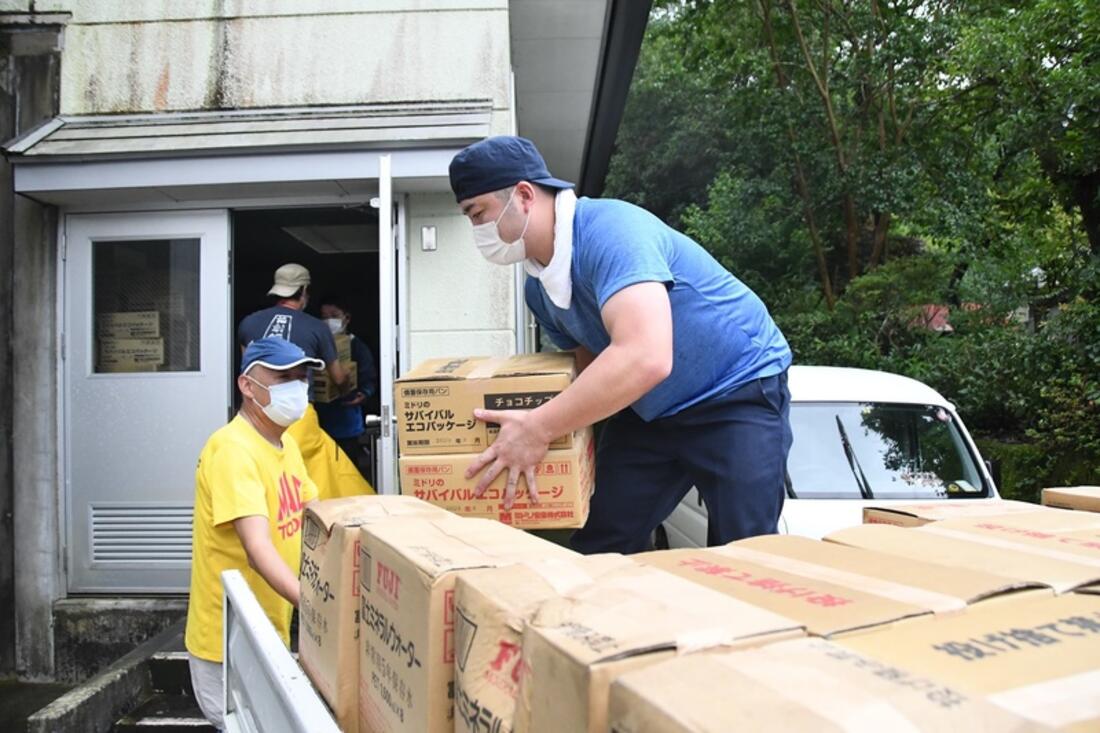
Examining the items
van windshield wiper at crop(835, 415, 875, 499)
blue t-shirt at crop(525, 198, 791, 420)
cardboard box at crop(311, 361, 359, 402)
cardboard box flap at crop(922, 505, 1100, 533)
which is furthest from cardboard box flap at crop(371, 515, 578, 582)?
cardboard box at crop(311, 361, 359, 402)

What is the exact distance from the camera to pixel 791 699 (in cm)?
73

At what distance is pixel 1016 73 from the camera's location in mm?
8148

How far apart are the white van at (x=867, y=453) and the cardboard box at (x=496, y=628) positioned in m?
3.35

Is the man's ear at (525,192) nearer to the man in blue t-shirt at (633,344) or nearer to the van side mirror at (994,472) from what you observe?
the man in blue t-shirt at (633,344)

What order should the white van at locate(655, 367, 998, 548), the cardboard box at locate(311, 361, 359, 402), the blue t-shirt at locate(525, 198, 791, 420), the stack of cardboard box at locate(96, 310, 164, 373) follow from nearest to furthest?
the blue t-shirt at locate(525, 198, 791, 420)
the white van at locate(655, 367, 998, 548)
the stack of cardboard box at locate(96, 310, 164, 373)
the cardboard box at locate(311, 361, 359, 402)

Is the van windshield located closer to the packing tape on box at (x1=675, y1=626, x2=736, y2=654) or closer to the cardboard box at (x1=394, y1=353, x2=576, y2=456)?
the cardboard box at (x1=394, y1=353, x2=576, y2=456)

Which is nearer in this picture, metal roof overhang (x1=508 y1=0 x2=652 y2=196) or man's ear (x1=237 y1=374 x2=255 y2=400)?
man's ear (x1=237 y1=374 x2=255 y2=400)

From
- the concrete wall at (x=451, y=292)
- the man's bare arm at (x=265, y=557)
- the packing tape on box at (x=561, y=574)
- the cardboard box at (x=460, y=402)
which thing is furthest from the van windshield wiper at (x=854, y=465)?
the packing tape on box at (x=561, y=574)

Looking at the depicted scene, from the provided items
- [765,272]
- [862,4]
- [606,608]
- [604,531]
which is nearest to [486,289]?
[604,531]

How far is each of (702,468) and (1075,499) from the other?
94 centimetres

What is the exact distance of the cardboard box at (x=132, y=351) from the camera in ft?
16.6

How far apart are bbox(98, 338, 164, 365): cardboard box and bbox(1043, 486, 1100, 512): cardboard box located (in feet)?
15.5

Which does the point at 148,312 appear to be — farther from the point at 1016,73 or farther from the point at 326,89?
the point at 1016,73

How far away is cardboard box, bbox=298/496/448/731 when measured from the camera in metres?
1.55
